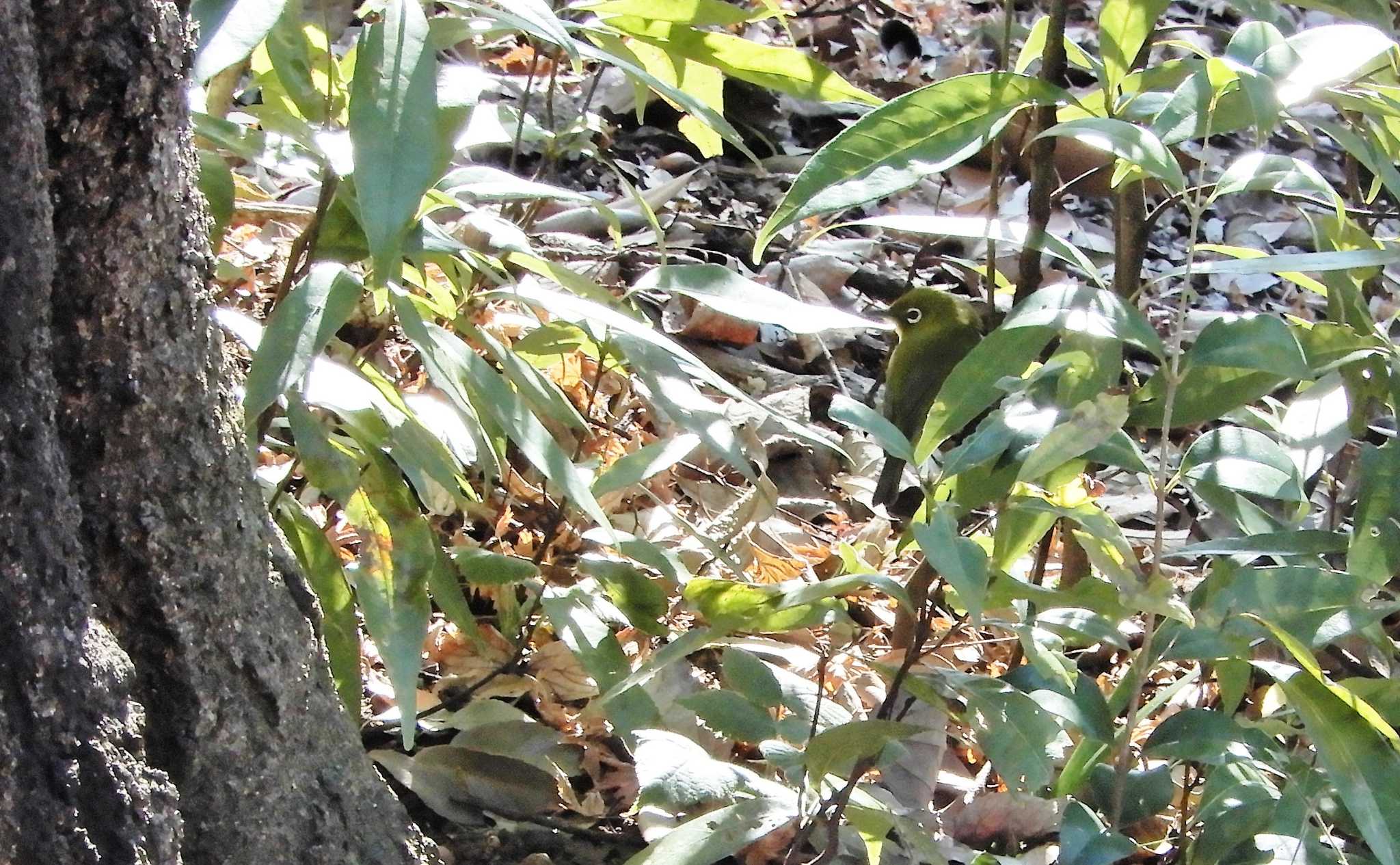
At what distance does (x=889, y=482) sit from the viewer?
1808 millimetres

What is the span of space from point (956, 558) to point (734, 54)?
1.40 ft

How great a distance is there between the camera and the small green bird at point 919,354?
1.83 meters

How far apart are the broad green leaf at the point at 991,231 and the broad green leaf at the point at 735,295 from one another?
7 centimetres

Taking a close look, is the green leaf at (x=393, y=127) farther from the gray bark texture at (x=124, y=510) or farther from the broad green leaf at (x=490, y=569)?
the broad green leaf at (x=490, y=569)

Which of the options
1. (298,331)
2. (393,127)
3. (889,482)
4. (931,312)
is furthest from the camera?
(931,312)

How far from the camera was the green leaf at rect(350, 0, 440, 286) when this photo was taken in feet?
2.09

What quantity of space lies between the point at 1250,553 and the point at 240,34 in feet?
2.52

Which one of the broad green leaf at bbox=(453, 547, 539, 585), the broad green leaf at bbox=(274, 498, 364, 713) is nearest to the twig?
the broad green leaf at bbox=(453, 547, 539, 585)

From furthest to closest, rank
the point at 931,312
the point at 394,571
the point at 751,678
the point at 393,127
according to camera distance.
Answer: the point at 931,312
the point at 751,678
the point at 394,571
the point at 393,127

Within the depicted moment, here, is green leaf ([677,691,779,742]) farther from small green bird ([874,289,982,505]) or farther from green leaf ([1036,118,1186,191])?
small green bird ([874,289,982,505])

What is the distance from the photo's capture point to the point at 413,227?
0.85 m

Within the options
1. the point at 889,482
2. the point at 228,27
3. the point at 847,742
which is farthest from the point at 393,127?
the point at 889,482

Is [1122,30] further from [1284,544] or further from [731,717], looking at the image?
[731,717]

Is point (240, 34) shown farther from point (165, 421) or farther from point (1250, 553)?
point (1250, 553)
